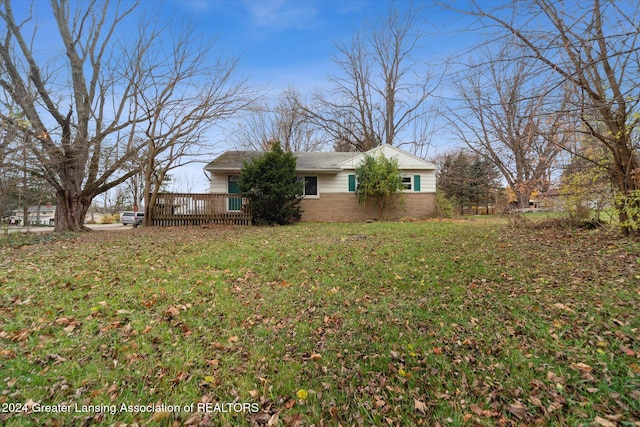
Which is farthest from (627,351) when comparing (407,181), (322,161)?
(322,161)

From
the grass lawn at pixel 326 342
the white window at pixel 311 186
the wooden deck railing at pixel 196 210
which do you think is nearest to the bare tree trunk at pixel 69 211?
the wooden deck railing at pixel 196 210

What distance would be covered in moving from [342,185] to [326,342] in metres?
13.2

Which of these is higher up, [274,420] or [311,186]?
[311,186]

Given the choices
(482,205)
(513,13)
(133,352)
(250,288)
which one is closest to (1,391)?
(133,352)

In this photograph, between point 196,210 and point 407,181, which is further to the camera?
point 407,181

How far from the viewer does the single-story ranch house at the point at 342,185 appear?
49.0ft

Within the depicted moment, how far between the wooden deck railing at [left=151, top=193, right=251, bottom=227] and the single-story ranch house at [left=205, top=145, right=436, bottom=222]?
1.80m

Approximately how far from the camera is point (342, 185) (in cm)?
1575

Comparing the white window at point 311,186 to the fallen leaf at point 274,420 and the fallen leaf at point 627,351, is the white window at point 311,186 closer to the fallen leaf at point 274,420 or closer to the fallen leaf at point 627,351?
the fallen leaf at point 627,351

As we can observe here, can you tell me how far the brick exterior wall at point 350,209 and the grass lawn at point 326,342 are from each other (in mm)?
10031

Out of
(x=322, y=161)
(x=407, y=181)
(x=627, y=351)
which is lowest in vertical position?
(x=627, y=351)

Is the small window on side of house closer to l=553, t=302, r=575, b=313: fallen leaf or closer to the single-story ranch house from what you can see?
the single-story ranch house

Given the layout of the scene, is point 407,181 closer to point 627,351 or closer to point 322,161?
point 322,161

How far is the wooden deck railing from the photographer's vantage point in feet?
41.8
